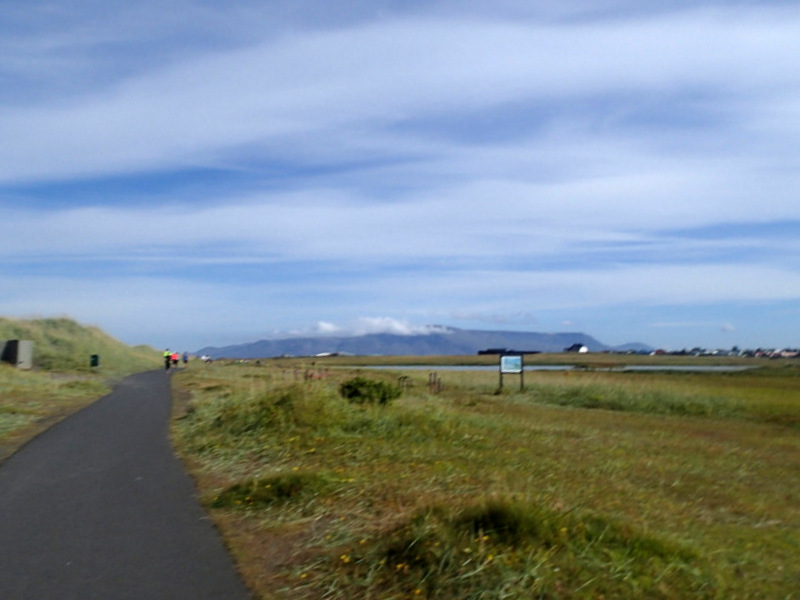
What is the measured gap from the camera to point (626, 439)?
2045 centimetres

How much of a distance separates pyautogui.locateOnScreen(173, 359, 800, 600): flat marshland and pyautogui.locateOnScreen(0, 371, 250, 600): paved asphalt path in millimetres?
353

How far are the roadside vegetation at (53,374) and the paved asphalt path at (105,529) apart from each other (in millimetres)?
1989

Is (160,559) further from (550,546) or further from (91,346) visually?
(91,346)

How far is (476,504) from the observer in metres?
7.36

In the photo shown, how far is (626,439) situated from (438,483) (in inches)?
457

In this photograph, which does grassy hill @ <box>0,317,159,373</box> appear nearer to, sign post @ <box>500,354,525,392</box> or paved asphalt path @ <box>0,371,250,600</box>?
sign post @ <box>500,354,525,392</box>

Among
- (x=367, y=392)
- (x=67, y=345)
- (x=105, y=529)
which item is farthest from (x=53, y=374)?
(x=105, y=529)

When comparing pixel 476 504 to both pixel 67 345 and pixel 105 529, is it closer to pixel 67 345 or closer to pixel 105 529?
pixel 105 529

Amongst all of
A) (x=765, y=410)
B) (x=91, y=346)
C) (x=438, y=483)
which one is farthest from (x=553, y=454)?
(x=91, y=346)

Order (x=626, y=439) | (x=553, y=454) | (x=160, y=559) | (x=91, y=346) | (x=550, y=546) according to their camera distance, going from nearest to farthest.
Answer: (x=550, y=546), (x=160, y=559), (x=553, y=454), (x=626, y=439), (x=91, y=346)

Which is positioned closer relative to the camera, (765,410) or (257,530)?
(257,530)

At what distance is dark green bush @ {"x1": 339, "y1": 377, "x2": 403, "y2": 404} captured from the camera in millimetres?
18875

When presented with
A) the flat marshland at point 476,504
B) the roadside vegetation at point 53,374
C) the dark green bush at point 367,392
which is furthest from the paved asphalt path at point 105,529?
the dark green bush at point 367,392

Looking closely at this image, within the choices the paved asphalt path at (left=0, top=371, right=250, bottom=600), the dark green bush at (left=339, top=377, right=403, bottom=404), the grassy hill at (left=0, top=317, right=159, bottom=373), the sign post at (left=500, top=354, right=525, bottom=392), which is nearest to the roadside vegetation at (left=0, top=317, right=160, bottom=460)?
the grassy hill at (left=0, top=317, right=159, bottom=373)
